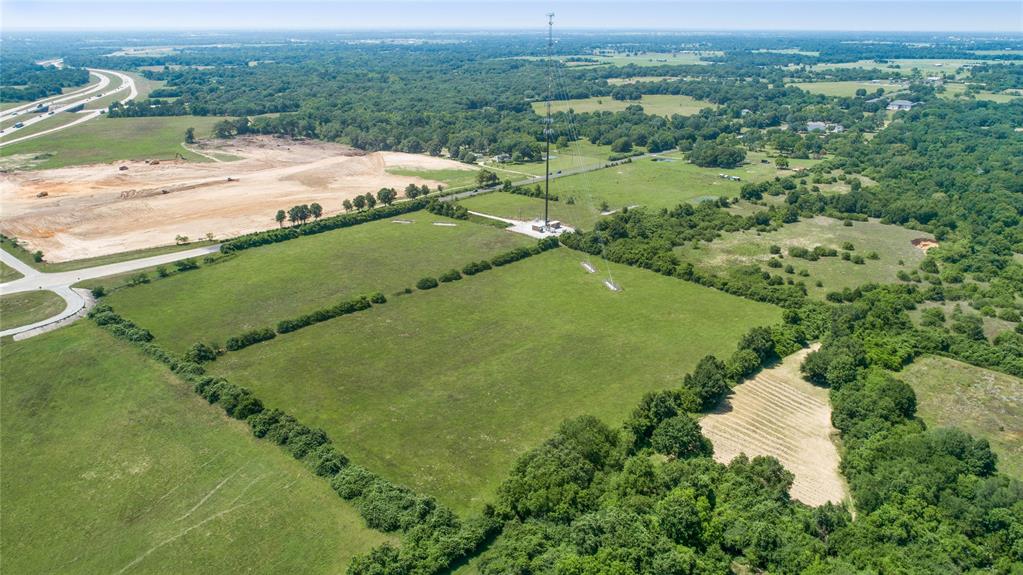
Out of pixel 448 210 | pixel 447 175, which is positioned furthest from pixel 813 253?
pixel 447 175

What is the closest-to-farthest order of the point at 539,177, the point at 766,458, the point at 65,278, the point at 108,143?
the point at 766,458 < the point at 65,278 < the point at 539,177 < the point at 108,143

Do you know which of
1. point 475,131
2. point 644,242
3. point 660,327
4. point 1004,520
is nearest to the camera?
point 1004,520

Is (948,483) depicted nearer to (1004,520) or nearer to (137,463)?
(1004,520)

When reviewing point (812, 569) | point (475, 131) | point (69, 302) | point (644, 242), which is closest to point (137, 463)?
point (69, 302)

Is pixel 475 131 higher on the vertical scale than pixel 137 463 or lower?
higher

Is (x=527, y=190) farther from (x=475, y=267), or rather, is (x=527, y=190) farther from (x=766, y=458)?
(x=766, y=458)

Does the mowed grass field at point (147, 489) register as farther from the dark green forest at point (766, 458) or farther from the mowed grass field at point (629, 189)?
the mowed grass field at point (629, 189)

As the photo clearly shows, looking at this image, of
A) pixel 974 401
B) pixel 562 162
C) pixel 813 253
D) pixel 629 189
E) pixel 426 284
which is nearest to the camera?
pixel 974 401
